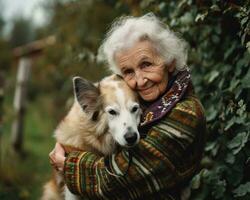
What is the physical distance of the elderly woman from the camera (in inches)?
115

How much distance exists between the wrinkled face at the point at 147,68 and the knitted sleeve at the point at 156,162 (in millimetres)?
244

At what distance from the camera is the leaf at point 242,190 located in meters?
3.25

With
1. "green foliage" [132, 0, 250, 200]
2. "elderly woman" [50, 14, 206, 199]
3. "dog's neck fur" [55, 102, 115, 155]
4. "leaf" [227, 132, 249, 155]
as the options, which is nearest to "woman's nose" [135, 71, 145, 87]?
"elderly woman" [50, 14, 206, 199]

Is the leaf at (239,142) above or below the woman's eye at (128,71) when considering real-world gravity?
below

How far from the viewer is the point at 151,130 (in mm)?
2949

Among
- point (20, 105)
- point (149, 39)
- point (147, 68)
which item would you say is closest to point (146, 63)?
point (147, 68)

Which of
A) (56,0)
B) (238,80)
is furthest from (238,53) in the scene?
(56,0)

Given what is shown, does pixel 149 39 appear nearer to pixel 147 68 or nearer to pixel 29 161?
pixel 147 68

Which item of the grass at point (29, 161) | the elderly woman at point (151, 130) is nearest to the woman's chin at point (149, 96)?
the elderly woman at point (151, 130)

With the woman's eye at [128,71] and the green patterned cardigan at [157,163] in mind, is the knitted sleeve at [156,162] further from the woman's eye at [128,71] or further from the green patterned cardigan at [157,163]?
the woman's eye at [128,71]

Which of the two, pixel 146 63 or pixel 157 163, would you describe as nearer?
pixel 157 163

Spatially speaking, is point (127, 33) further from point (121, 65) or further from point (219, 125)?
point (219, 125)

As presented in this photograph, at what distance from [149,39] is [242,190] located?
1.09 m

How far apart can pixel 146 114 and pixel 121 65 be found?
364 mm
